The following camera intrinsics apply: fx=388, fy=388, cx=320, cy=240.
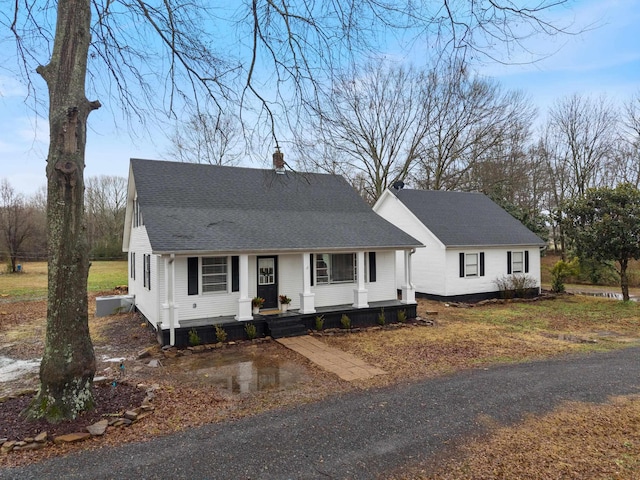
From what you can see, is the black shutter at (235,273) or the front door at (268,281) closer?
the black shutter at (235,273)

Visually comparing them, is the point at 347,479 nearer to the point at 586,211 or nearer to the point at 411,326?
the point at 411,326

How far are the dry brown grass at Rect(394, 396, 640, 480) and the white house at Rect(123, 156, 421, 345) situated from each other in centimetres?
718

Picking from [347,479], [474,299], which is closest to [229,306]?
[347,479]

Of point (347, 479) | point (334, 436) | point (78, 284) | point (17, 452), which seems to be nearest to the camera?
point (347, 479)

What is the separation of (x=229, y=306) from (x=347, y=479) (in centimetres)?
838

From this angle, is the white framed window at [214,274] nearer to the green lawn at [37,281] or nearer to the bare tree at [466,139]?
the green lawn at [37,281]

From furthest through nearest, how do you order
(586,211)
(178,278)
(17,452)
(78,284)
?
1. (586,211)
2. (178,278)
3. (78,284)
4. (17,452)

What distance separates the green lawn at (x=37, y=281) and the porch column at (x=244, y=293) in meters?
14.3

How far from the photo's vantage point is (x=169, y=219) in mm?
11531

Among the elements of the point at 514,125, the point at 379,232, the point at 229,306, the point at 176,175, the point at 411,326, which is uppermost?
the point at 514,125

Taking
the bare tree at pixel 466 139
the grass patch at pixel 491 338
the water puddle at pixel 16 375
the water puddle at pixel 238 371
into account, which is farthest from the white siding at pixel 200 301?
the bare tree at pixel 466 139

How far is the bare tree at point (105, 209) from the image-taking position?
42.5 meters

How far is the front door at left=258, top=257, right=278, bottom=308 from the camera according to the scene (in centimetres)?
1257

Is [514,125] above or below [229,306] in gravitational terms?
above
